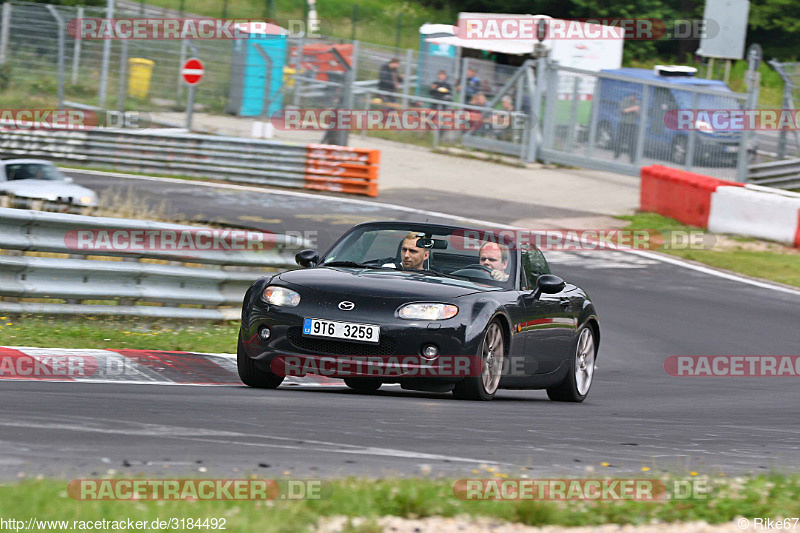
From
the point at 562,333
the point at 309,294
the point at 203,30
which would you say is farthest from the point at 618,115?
the point at 309,294

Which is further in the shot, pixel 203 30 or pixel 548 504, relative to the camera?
pixel 203 30

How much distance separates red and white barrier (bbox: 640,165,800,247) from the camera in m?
21.6

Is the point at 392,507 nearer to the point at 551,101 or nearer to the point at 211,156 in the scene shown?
the point at 211,156

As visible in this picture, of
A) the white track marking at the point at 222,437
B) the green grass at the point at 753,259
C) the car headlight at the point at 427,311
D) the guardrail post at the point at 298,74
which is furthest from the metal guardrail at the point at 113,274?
the guardrail post at the point at 298,74

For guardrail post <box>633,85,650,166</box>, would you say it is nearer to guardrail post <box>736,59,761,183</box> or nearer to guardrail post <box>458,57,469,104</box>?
guardrail post <box>736,59,761,183</box>

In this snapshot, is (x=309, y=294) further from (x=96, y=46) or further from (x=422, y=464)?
(x=96, y=46)

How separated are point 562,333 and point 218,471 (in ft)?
17.0

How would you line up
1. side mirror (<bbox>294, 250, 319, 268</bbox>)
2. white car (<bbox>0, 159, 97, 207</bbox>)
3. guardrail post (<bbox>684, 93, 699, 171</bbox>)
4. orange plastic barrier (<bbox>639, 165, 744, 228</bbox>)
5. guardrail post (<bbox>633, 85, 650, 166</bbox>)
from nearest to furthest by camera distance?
side mirror (<bbox>294, 250, 319, 268</bbox>) < white car (<bbox>0, 159, 97, 207</bbox>) < orange plastic barrier (<bbox>639, 165, 744, 228</bbox>) < guardrail post (<bbox>684, 93, 699, 171</bbox>) < guardrail post (<bbox>633, 85, 650, 166</bbox>)

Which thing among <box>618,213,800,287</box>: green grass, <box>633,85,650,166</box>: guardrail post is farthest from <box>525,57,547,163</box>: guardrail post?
<box>618,213,800,287</box>: green grass

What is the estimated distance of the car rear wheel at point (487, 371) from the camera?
836 centimetres

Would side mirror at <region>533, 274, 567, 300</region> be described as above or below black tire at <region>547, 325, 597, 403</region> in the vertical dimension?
above

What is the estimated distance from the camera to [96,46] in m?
31.8

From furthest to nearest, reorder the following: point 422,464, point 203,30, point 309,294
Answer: point 203,30 → point 309,294 → point 422,464

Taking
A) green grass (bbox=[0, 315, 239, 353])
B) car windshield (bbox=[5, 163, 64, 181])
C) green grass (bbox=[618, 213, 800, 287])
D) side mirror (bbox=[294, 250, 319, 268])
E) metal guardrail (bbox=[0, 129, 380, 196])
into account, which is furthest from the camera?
metal guardrail (bbox=[0, 129, 380, 196])
